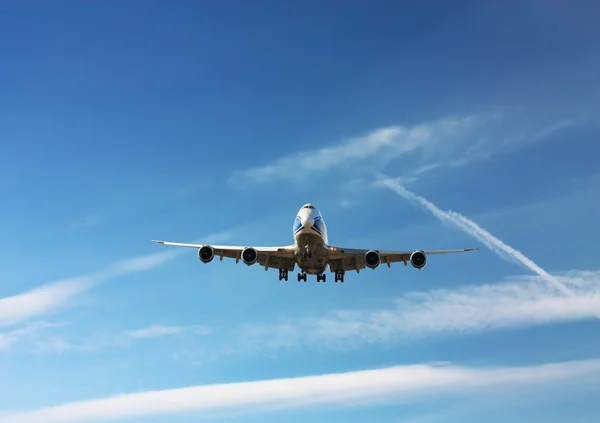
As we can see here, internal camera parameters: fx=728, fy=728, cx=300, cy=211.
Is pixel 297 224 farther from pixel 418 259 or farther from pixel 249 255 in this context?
pixel 418 259

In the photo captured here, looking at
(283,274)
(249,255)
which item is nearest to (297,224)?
(249,255)

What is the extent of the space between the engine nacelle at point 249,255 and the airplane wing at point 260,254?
0.29 feet

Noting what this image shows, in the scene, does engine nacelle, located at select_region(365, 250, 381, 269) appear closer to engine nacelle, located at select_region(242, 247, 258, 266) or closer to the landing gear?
the landing gear

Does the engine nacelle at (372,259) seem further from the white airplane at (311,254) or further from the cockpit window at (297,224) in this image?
the cockpit window at (297,224)

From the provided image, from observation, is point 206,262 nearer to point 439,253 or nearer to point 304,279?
point 304,279

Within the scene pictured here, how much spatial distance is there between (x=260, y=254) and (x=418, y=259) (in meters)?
14.2

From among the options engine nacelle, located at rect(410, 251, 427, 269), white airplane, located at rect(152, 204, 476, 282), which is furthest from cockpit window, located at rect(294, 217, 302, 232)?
engine nacelle, located at rect(410, 251, 427, 269)

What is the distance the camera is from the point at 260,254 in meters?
66.4

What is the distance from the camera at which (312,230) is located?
60.1m

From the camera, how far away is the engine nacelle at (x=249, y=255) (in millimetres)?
63656

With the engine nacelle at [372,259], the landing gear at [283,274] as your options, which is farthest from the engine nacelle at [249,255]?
the engine nacelle at [372,259]

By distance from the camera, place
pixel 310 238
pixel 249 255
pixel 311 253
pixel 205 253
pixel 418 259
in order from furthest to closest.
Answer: pixel 418 259 < pixel 249 255 < pixel 205 253 < pixel 311 253 < pixel 310 238

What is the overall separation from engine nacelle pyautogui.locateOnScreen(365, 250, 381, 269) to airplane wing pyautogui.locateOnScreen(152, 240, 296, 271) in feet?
21.8

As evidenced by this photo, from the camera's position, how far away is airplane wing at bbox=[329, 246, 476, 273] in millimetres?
64812
